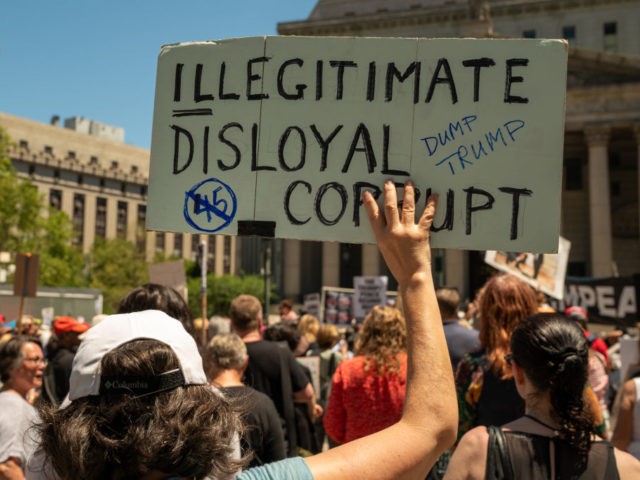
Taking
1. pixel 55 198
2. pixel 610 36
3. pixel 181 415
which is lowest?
pixel 181 415

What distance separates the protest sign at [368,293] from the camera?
19094mm

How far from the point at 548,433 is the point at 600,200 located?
142ft

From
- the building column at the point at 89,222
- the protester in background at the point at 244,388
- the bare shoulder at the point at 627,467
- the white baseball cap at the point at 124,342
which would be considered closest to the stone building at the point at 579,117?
the protester in background at the point at 244,388

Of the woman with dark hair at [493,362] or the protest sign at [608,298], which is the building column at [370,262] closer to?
the protest sign at [608,298]

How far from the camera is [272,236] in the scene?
104 inches

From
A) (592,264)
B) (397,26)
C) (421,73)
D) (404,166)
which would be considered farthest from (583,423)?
(397,26)

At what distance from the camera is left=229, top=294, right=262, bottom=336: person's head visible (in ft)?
20.0

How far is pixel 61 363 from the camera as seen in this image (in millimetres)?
7027

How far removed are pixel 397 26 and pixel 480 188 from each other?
2083 inches

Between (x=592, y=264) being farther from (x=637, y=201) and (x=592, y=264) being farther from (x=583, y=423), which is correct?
(x=583, y=423)

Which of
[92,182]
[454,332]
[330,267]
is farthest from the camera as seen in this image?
[92,182]

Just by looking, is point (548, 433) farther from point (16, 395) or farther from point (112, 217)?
point (112, 217)

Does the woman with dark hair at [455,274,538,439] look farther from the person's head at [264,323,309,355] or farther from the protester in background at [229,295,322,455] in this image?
the person's head at [264,323,309,355]

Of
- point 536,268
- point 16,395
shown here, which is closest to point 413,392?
point 16,395
